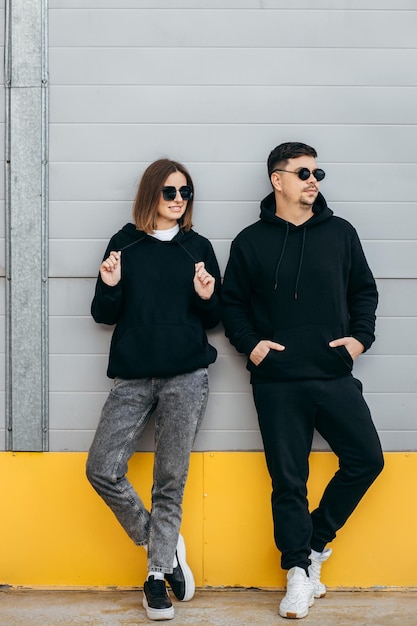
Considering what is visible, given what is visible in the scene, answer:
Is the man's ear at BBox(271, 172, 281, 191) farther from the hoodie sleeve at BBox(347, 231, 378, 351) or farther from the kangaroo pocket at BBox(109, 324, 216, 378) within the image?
the kangaroo pocket at BBox(109, 324, 216, 378)

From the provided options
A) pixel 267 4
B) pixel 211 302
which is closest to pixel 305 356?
pixel 211 302

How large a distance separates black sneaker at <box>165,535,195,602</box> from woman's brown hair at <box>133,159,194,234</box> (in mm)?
1660

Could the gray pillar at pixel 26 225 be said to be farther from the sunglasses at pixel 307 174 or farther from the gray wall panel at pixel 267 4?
the sunglasses at pixel 307 174

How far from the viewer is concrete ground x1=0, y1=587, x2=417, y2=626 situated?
4535mm

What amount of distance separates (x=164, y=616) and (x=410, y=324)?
200 cm

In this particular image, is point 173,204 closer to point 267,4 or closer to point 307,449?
point 267,4

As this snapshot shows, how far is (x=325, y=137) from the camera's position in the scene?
194 inches

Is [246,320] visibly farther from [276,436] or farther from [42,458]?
[42,458]

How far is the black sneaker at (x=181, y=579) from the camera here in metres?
4.70

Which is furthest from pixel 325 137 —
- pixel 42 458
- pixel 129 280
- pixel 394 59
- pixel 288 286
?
pixel 42 458

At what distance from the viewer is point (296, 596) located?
4.55 meters

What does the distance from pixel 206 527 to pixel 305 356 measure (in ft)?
3.68

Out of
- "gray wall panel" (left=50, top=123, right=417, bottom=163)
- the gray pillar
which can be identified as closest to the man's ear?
"gray wall panel" (left=50, top=123, right=417, bottom=163)

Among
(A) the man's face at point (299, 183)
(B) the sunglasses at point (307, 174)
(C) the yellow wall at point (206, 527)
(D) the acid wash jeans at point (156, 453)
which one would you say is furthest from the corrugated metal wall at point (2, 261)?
(B) the sunglasses at point (307, 174)
